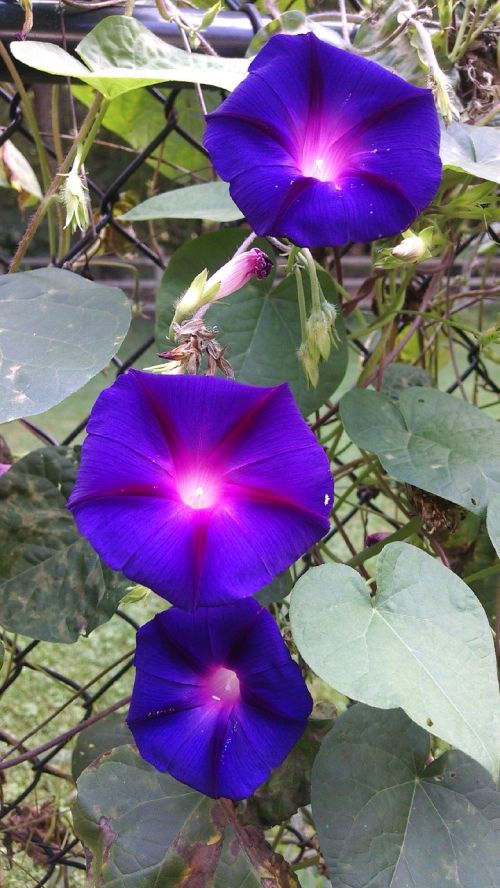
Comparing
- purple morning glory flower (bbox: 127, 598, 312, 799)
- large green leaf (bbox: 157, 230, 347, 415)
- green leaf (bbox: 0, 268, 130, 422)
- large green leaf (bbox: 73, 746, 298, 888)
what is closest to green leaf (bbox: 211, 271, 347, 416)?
large green leaf (bbox: 157, 230, 347, 415)

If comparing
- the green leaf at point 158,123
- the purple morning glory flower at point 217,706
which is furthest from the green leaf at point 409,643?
the green leaf at point 158,123

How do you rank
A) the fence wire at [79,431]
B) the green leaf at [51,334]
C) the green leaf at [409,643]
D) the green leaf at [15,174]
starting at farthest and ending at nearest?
the green leaf at [15,174], the fence wire at [79,431], the green leaf at [51,334], the green leaf at [409,643]

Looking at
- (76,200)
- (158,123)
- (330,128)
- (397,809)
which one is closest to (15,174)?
(158,123)

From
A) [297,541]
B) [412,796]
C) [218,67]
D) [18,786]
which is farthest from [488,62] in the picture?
[18,786]

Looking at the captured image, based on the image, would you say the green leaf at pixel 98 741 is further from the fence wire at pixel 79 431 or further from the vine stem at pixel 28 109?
the vine stem at pixel 28 109

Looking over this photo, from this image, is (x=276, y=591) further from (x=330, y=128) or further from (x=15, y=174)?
(x=15, y=174)

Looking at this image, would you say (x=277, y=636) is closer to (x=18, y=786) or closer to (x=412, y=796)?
(x=412, y=796)
